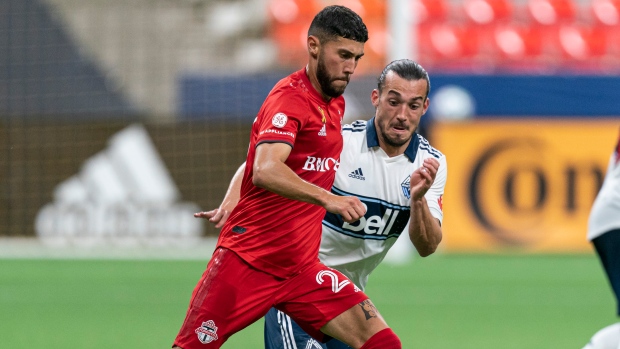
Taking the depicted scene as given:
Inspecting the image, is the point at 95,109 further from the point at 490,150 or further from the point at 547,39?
the point at 547,39

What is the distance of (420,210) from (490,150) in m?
9.82

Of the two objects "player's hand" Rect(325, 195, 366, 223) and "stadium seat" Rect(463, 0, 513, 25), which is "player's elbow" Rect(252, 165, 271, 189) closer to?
"player's hand" Rect(325, 195, 366, 223)

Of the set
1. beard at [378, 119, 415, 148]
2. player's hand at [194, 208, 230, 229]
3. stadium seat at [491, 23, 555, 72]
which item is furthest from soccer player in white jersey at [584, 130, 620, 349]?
stadium seat at [491, 23, 555, 72]

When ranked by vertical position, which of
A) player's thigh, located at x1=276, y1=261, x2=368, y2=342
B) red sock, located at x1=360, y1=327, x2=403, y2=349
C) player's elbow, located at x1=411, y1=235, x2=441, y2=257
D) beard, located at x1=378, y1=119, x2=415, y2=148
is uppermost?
beard, located at x1=378, y1=119, x2=415, y2=148

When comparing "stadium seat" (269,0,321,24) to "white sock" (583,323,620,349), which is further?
"stadium seat" (269,0,321,24)

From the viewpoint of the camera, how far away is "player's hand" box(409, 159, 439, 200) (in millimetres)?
4617

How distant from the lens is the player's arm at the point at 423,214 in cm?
463

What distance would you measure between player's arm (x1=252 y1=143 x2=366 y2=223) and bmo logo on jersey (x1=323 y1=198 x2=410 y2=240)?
88 centimetres

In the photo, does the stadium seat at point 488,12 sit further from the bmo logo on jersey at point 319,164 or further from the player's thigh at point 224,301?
the player's thigh at point 224,301

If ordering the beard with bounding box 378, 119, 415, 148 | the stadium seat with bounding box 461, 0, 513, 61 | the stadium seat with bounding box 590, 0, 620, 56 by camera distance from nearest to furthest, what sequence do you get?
the beard with bounding box 378, 119, 415, 148, the stadium seat with bounding box 461, 0, 513, 61, the stadium seat with bounding box 590, 0, 620, 56

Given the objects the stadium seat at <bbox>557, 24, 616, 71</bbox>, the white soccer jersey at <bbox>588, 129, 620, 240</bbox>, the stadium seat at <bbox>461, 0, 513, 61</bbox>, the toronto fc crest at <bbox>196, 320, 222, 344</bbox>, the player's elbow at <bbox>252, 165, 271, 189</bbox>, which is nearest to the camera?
the player's elbow at <bbox>252, 165, 271, 189</bbox>

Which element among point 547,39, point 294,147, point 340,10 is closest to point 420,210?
point 294,147

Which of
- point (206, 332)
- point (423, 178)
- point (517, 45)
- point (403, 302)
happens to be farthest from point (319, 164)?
point (517, 45)

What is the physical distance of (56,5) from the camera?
50.9 feet
